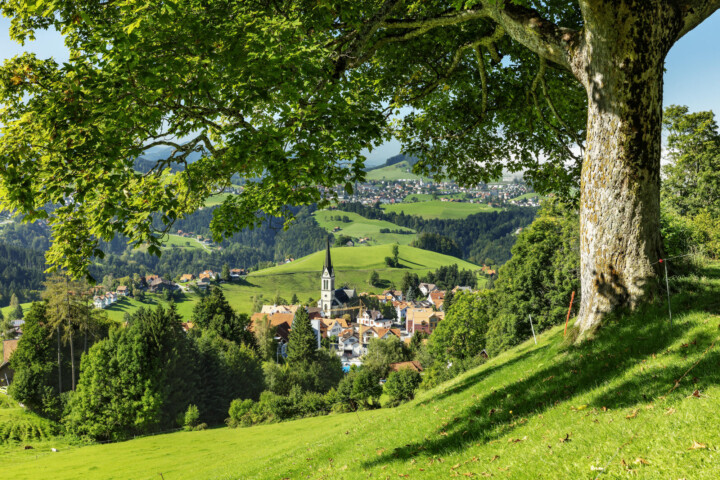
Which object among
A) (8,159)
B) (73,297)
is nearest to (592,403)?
(8,159)

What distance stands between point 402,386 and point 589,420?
4707cm

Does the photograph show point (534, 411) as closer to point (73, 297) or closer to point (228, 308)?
point (73, 297)

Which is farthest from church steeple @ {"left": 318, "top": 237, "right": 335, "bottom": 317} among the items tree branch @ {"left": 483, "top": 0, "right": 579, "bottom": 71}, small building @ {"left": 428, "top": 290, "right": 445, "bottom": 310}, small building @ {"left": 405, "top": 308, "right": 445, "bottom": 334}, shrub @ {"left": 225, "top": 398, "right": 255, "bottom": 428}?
tree branch @ {"left": 483, "top": 0, "right": 579, "bottom": 71}

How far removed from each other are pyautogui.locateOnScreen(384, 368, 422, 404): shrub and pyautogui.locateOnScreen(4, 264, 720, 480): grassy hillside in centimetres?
4098

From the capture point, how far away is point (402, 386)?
5012 cm

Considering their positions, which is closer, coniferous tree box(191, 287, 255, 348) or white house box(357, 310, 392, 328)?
coniferous tree box(191, 287, 255, 348)

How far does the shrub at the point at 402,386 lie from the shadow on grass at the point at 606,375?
142ft

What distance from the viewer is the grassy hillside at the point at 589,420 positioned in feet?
13.9

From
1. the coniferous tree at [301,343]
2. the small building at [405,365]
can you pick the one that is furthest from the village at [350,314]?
the coniferous tree at [301,343]

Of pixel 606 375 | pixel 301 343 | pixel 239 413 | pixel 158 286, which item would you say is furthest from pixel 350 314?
pixel 606 375

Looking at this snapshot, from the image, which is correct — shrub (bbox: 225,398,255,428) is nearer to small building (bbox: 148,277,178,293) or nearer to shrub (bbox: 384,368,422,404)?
shrub (bbox: 384,368,422,404)

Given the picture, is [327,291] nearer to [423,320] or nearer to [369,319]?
[369,319]

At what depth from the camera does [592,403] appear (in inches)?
231

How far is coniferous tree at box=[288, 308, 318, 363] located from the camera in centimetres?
7094
